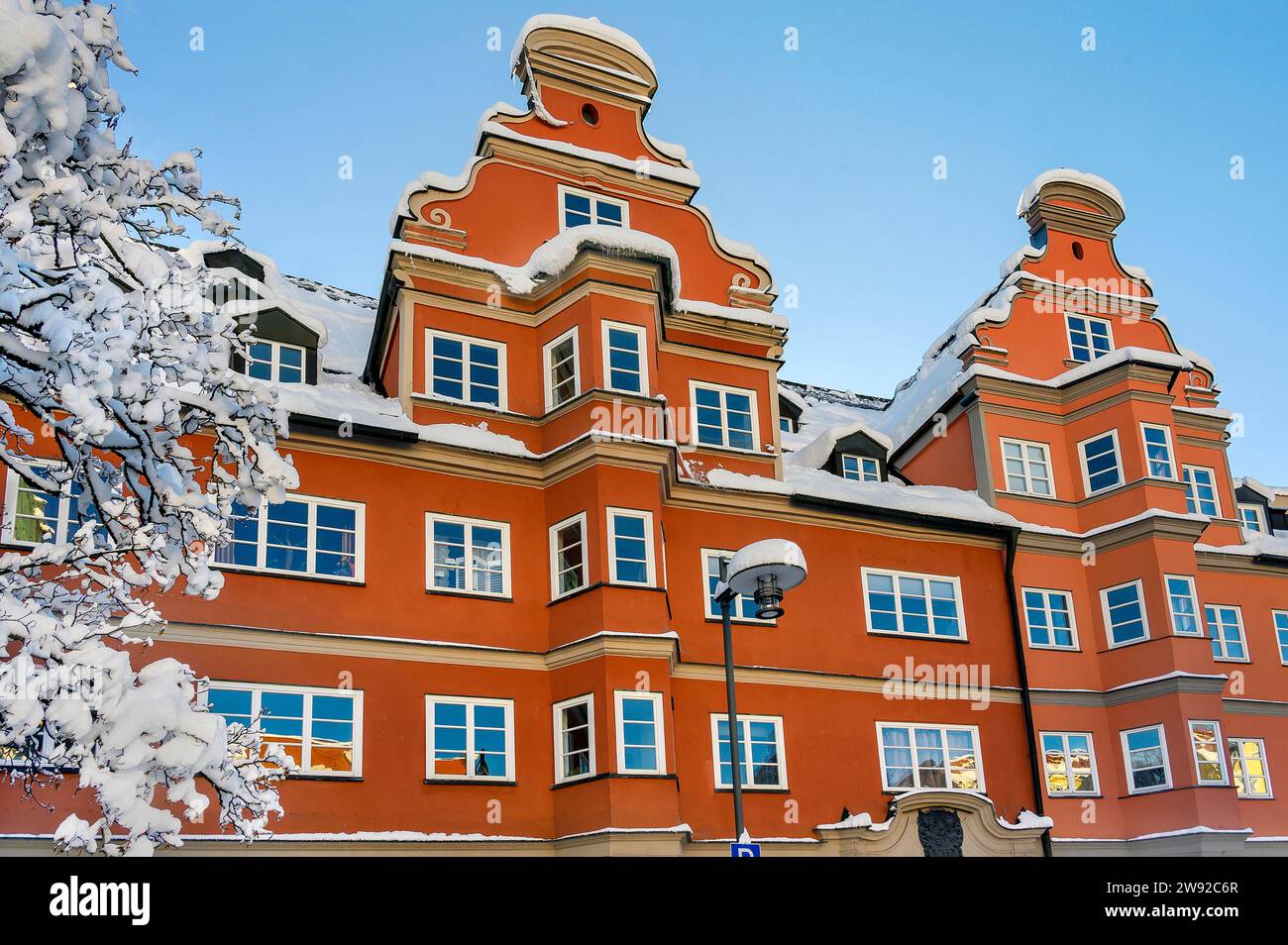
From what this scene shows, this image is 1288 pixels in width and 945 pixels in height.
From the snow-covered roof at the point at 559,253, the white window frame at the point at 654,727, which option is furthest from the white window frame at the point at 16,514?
the white window frame at the point at 654,727

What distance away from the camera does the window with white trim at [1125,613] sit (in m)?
29.1

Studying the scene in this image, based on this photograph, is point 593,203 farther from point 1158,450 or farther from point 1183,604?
point 1183,604

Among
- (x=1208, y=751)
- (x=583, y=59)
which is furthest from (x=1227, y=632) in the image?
(x=583, y=59)

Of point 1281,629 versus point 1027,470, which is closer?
point 1027,470

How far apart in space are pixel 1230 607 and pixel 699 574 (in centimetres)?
1580

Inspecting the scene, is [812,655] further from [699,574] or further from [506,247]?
[506,247]

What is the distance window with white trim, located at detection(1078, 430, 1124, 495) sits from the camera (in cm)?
3086

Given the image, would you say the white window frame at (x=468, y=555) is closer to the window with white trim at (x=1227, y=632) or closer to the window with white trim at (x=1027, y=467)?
the window with white trim at (x=1027, y=467)

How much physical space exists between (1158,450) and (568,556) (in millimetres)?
16290

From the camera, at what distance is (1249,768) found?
99.0ft

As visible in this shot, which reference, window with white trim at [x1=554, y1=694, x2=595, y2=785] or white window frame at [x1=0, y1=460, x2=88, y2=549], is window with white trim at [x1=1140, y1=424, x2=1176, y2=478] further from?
white window frame at [x1=0, y1=460, x2=88, y2=549]

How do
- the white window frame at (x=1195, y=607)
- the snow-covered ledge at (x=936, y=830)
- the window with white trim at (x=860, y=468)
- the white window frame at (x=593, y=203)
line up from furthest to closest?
1. the window with white trim at (x=860, y=468)
2. the white window frame at (x=1195, y=607)
3. the white window frame at (x=593, y=203)
4. the snow-covered ledge at (x=936, y=830)

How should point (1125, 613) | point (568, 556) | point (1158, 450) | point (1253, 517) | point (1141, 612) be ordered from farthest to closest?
1. point (1253, 517)
2. point (1158, 450)
3. point (1125, 613)
4. point (1141, 612)
5. point (568, 556)

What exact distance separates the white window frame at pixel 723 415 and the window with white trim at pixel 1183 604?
35.0 feet
